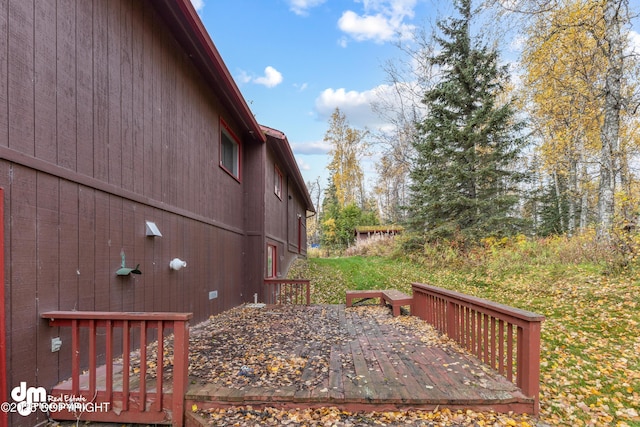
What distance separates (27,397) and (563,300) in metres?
7.84

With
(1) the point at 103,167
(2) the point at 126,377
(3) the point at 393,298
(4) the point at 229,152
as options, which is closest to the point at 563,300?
(3) the point at 393,298

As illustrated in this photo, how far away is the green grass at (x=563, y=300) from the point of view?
126 inches

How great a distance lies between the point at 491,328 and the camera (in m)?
3.39

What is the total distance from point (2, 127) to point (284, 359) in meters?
3.11

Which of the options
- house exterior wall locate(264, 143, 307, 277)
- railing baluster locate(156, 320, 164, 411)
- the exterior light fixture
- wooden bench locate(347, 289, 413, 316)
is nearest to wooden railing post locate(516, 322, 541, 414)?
railing baluster locate(156, 320, 164, 411)

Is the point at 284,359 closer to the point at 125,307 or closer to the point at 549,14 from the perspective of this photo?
the point at 125,307

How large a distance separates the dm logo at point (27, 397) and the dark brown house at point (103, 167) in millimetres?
41

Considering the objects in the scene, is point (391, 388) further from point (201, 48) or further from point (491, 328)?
point (201, 48)

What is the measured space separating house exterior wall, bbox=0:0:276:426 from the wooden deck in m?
1.37

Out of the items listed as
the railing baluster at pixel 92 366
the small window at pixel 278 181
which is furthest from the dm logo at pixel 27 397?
the small window at pixel 278 181

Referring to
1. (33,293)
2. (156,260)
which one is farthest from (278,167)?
(33,293)

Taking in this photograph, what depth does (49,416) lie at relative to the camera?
2451mm

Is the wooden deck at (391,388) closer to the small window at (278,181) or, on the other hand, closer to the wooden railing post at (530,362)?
the wooden railing post at (530,362)

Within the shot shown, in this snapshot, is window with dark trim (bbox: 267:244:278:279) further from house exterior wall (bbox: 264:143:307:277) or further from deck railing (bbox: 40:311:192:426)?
deck railing (bbox: 40:311:192:426)
